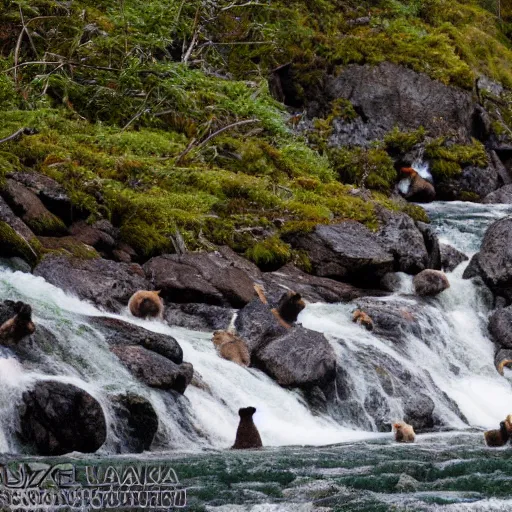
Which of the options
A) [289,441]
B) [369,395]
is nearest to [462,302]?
[369,395]

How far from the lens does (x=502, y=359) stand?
13.7 meters

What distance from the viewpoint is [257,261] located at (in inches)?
562

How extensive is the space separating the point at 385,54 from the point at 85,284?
578 inches

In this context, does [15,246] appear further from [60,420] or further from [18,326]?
[60,420]

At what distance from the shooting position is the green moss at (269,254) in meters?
14.3

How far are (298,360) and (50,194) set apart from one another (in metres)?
4.25

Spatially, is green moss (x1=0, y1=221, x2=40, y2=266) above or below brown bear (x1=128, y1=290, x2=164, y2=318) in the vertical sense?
above

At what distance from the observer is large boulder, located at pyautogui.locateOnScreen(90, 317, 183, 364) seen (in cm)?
942

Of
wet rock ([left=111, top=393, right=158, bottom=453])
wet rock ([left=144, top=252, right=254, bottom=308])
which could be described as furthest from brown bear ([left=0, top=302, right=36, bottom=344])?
wet rock ([left=144, top=252, right=254, bottom=308])

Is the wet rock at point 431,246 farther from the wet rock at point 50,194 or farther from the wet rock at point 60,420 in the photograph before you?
the wet rock at point 60,420

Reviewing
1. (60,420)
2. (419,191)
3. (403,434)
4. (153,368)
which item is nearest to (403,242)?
(419,191)

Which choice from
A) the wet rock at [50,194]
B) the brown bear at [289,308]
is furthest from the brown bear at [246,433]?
the wet rock at [50,194]

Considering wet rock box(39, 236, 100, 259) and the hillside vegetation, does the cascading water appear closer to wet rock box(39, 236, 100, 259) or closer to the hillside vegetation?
wet rock box(39, 236, 100, 259)

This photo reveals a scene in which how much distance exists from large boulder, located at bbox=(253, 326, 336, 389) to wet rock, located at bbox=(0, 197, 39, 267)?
9.66ft
